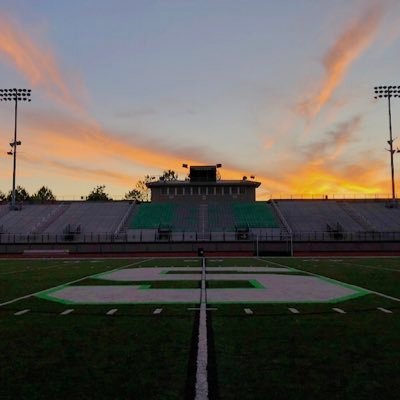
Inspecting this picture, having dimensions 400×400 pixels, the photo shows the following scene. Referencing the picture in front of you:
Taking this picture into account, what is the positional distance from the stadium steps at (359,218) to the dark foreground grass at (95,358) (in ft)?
164

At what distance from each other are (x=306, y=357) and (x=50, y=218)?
57.1 metres

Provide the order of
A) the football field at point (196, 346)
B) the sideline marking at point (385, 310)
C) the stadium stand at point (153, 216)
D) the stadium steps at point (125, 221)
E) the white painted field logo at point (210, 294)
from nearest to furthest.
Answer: the football field at point (196, 346)
the sideline marking at point (385, 310)
the white painted field logo at point (210, 294)
the stadium steps at point (125, 221)
the stadium stand at point (153, 216)

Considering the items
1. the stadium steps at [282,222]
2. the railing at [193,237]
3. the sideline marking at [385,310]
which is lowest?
the sideline marking at [385,310]

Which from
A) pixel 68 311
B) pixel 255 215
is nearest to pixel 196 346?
pixel 68 311

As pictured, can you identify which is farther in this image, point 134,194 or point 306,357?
point 134,194

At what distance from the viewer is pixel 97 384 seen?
4.67m

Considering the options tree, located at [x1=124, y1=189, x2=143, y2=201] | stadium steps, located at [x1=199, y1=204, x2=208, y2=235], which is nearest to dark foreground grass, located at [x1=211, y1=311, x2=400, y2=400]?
stadium steps, located at [x1=199, y1=204, x2=208, y2=235]

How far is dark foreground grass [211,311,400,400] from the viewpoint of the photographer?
4.49m

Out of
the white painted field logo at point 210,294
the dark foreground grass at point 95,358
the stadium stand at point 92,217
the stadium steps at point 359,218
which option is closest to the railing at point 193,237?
the stadium stand at point 92,217

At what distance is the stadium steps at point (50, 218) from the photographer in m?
54.6

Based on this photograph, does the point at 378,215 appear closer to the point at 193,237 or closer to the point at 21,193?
the point at 193,237

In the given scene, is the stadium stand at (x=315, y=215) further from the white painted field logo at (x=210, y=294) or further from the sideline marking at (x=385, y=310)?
the sideline marking at (x=385, y=310)

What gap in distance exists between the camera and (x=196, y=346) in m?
6.30

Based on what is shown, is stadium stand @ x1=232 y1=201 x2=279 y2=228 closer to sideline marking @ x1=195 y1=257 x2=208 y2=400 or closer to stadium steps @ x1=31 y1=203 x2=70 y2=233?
stadium steps @ x1=31 y1=203 x2=70 y2=233
